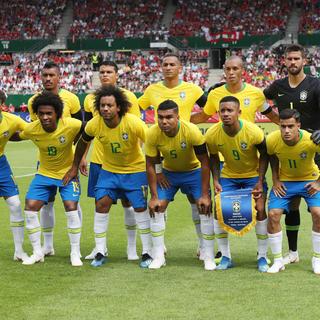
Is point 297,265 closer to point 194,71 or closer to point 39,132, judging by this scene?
point 39,132

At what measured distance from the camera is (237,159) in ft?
27.9

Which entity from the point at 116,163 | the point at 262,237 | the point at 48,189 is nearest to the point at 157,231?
the point at 116,163

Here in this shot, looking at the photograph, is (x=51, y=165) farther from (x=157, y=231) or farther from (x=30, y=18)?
(x=30, y=18)

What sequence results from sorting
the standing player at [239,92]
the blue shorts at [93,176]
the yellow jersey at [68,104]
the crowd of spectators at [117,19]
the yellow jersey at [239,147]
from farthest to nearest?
the crowd of spectators at [117,19] → the yellow jersey at [68,104] → the blue shorts at [93,176] → the standing player at [239,92] → the yellow jersey at [239,147]

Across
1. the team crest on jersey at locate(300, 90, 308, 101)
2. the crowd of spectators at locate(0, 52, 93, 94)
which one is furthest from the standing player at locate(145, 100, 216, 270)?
the crowd of spectators at locate(0, 52, 93, 94)

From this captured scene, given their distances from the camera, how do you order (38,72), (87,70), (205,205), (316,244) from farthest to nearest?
(38,72), (87,70), (205,205), (316,244)

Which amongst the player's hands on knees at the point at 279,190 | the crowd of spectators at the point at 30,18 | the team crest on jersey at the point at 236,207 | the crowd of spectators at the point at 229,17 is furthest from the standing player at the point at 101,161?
the crowd of spectators at the point at 30,18

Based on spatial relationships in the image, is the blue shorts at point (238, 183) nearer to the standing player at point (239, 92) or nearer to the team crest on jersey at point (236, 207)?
the team crest on jersey at point (236, 207)

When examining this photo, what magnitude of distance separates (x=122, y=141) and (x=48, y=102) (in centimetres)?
99

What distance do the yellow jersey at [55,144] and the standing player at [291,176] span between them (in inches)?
95.6

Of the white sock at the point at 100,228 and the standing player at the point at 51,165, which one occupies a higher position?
the standing player at the point at 51,165

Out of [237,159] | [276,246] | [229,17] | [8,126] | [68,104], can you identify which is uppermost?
[229,17]

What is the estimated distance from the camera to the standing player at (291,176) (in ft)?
26.7

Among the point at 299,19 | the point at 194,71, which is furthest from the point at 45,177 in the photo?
the point at 299,19
